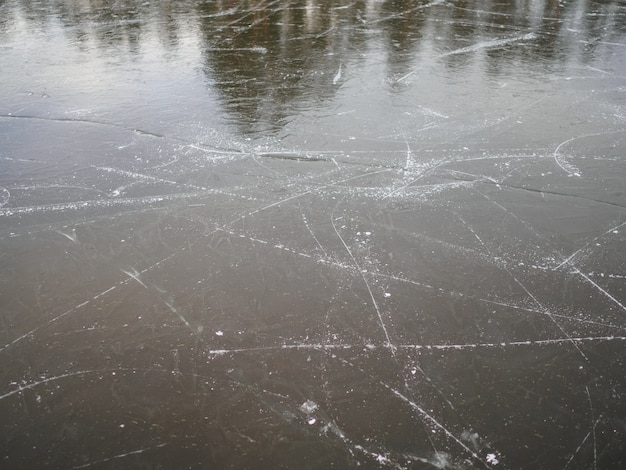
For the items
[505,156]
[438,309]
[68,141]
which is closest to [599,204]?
[505,156]

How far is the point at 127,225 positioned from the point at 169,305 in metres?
1.00

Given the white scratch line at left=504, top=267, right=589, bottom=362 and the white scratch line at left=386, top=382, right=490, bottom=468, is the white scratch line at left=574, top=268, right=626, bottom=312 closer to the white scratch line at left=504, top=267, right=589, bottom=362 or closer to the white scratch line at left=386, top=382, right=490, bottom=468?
the white scratch line at left=504, top=267, right=589, bottom=362

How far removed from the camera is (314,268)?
334 centimetres

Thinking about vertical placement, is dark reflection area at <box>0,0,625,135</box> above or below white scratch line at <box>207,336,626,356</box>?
above

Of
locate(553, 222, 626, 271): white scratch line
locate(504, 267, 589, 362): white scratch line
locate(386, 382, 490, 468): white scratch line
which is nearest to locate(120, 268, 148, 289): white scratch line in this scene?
locate(386, 382, 490, 468): white scratch line

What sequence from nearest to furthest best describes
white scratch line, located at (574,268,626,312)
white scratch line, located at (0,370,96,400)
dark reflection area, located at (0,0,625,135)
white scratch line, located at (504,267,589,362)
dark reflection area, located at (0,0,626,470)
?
1. dark reflection area, located at (0,0,626,470)
2. white scratch line, located at (0,370,96,400)
3. white scratch line, located at (504,267,589,362)
4. white scratch line, located at (574,268,626,312)
5. dark reflection area, located at (0,0,625,135)

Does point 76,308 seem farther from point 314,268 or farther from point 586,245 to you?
point 586,245

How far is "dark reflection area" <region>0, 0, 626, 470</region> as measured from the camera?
7.67 feet

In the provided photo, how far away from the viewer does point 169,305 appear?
3047mm

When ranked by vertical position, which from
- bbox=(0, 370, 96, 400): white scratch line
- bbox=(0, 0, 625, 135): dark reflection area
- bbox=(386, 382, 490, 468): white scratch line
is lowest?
bbox=(386, 382, 490, 468): white scratch line

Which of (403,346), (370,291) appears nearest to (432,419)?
(403,346)

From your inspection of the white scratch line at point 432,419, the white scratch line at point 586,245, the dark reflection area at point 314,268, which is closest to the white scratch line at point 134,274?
the dark reflection area at point 314,268

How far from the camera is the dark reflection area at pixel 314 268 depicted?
2338 millimetres

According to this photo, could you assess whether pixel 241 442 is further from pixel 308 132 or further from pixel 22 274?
pixel 308 132
